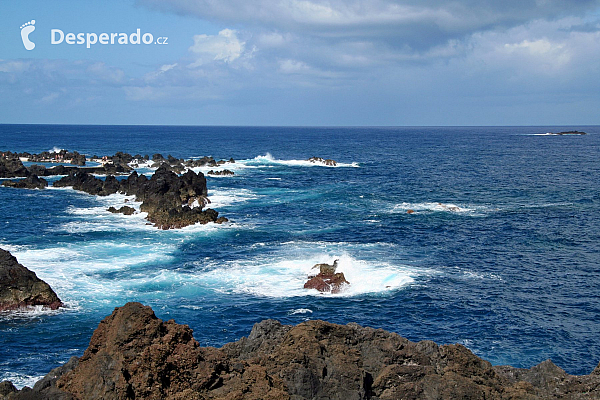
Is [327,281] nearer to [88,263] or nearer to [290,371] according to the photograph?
[88,263]

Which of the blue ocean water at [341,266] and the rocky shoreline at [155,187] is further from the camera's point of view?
the rocky shoreline at [155,187]

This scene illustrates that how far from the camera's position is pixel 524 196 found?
260 feet

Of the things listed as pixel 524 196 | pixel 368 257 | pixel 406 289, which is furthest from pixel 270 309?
pixel 524 196

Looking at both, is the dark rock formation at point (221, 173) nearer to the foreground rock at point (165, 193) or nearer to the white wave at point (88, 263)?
the foreground rock at point (165, 193)

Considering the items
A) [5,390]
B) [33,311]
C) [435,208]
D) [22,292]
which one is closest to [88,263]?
[22,292]

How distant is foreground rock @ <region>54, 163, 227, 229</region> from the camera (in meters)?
60.1

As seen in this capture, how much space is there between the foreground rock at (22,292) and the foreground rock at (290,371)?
17.8 meters

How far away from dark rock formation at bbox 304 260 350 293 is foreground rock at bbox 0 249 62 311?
702 inches

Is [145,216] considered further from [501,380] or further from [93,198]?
[501,380]

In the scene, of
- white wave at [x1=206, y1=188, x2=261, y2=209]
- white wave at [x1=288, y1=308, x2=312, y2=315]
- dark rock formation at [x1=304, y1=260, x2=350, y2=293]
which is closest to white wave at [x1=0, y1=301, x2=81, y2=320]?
white wave at [x1=288, y1=308, x2=312, y2=315]

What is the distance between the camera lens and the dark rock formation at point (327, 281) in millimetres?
38494

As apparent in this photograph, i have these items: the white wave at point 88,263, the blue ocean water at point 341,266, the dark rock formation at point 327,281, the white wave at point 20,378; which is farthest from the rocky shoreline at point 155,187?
the white wave at point 20,378

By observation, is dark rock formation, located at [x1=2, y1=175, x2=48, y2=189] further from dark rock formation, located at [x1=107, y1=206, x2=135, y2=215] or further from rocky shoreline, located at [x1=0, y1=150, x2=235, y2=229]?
dark rock formation, located at [x1=107, y1=206, x2=135, y2=215]

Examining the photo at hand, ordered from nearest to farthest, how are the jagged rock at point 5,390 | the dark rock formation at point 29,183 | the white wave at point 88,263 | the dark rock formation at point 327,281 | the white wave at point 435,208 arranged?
the jagged rock at point 5,390, the white wave at point 88,263, the dark rock formation at point 327,281, the white wave at point 435,208, the dark rock formation at point 29,183
